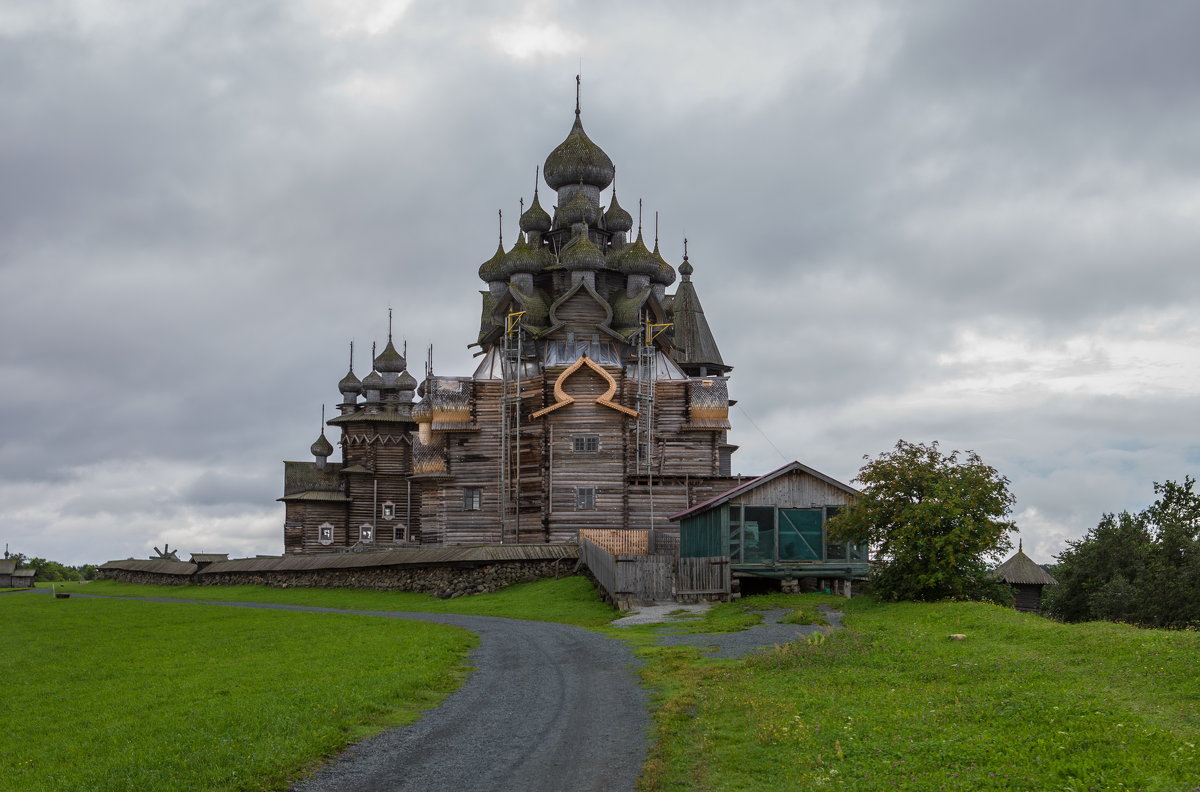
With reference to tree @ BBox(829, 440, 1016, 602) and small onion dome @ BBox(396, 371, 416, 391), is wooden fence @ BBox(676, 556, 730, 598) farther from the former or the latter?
small onion dome @ BBox(396, 371, 416, 391)

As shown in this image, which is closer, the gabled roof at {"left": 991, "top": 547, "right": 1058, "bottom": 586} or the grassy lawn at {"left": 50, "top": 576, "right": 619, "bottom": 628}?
the grassy lawn at {"left": 50, "top": 576, "right": 619, "bottom": 628}

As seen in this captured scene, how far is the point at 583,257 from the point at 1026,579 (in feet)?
103

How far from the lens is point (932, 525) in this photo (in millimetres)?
30797

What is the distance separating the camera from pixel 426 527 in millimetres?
64625

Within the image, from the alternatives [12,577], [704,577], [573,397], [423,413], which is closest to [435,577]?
[573,397]

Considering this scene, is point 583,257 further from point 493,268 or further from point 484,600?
point 484,600

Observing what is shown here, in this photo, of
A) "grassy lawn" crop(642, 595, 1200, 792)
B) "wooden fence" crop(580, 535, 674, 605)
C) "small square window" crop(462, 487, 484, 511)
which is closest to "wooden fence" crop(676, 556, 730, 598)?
"wooden fence" crop(580, 535, 674, 605)

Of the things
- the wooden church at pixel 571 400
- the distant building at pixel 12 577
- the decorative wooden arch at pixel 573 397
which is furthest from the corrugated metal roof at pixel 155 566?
the decorative wooden arch at pixel 573 397

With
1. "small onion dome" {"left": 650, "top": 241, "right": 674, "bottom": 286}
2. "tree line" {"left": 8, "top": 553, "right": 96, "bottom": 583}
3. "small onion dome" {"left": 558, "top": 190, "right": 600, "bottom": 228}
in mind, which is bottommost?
"tree line" {"left": 8, "top": 553, "right": 96, "bottom": 583}

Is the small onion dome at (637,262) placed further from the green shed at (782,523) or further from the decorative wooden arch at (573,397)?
the green shed at (782,523)

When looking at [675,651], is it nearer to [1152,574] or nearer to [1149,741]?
[1149,741]

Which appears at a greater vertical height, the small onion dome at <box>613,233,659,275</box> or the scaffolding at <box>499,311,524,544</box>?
the small onion dome at <box>613,233,659,275</box>

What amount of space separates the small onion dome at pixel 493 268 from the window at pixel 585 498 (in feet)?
59.7

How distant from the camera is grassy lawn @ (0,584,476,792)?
1408 centimetres
